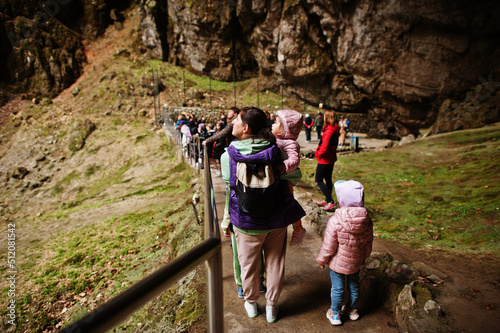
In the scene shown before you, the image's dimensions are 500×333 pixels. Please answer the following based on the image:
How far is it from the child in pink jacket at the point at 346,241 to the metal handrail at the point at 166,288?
1400mm

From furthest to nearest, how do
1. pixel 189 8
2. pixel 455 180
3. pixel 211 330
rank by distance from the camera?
pixel 189 8 → pixel 455 180 → pixel 211 330

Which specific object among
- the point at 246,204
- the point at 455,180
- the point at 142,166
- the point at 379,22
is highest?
the point at 379,22

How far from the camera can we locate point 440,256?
3881mm

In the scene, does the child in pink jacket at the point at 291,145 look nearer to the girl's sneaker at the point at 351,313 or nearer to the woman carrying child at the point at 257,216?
the woman carrying child at the point at 257,216

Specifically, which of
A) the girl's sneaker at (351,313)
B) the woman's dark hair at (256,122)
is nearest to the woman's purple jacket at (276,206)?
the woman's dark hair at (256,122)

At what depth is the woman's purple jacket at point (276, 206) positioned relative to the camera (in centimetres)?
209

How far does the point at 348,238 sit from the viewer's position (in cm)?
242

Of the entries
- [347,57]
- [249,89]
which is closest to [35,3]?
[249,89]

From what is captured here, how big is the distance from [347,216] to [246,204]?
3.05ft

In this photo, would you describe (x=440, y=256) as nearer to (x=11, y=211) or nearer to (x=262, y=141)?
(x=262, y=141)

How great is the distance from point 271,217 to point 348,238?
2.46 feet

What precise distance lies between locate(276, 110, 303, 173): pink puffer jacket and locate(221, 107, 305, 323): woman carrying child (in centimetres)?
33

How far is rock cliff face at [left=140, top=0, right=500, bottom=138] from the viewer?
53.4ft

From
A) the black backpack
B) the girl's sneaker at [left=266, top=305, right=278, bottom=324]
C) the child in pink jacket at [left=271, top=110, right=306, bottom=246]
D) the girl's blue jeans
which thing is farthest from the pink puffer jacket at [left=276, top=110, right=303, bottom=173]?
the girl's sneaker at [left=266, top=305, right=278, bottom=324]
